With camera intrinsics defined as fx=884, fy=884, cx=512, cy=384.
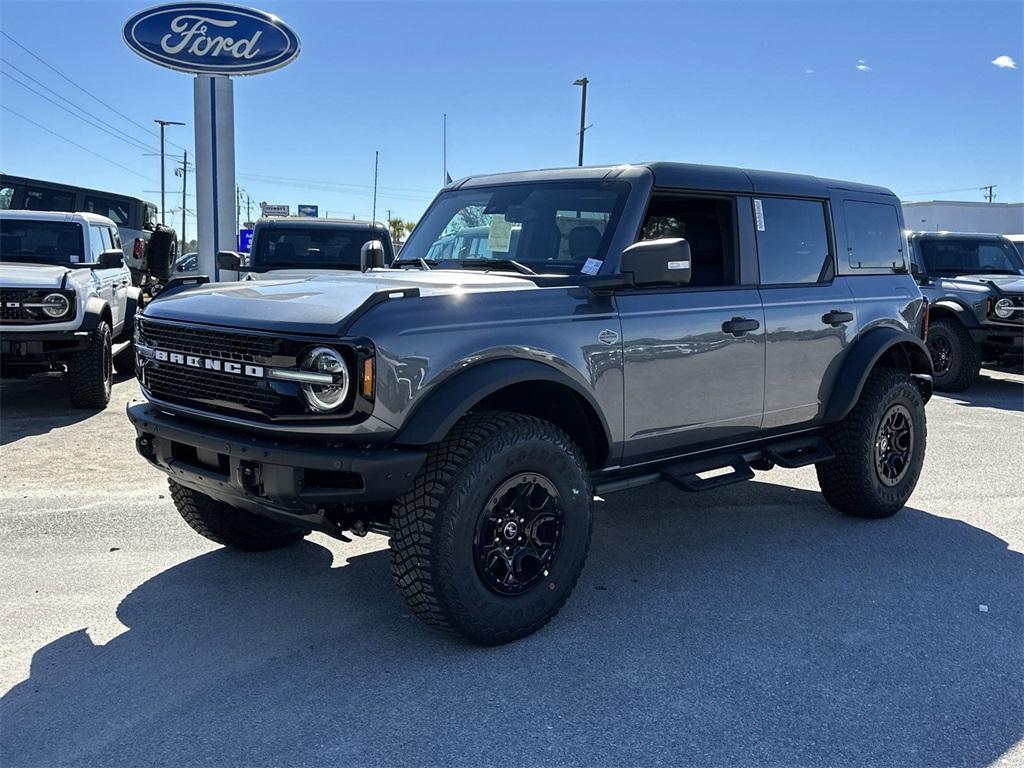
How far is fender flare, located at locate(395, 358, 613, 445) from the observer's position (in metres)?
3.22

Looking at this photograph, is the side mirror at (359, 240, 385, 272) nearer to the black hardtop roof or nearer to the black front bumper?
the black hardtop roof

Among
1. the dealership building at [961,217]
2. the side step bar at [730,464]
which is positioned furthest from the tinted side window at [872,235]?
the dealership building at [961,217]

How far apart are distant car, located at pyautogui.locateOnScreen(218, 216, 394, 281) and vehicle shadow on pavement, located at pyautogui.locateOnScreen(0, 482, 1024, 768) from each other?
22.1 feet

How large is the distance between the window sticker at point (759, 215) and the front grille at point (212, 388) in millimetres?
2816

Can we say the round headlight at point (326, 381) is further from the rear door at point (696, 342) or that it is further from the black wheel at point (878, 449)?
the black wheel at point (878, 449)

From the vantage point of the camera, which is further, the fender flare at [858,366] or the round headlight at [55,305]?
the round headlight at [55,305]

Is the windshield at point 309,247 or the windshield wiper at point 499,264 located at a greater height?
the windshield at point 309,247

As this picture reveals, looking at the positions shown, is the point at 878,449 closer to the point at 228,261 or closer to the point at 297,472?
the point at 297,472

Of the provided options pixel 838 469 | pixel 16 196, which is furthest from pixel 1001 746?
pixel 16 196

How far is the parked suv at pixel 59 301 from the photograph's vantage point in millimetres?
7961

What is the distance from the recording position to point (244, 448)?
10.5 ft

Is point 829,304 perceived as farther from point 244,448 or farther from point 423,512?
point 244,448

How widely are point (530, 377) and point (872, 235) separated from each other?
10.3ft

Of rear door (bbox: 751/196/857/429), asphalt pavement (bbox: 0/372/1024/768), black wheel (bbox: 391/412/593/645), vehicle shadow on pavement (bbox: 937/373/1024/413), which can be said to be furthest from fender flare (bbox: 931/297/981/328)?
black wheel (bbox: 391/412/593/645)
